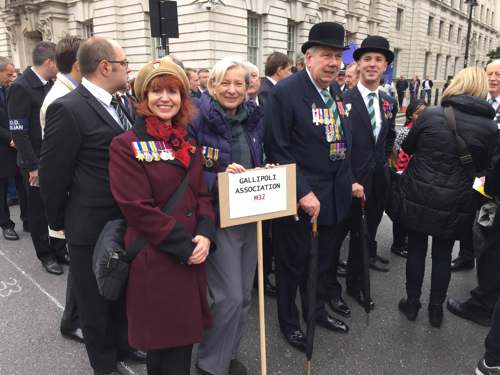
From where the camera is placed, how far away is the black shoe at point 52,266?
404 centimetres

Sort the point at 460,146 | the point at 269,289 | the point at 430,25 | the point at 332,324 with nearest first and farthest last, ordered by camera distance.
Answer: the point at 460,146 → the point at 332,324 → the point at 269,289 → the point at 430,25

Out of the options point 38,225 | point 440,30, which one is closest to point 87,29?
point 38,225

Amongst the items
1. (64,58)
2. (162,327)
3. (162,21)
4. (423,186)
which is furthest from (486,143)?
(162,21)

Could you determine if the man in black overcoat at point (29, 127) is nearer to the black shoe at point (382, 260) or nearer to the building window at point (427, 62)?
the black shoe at point (382, 260)

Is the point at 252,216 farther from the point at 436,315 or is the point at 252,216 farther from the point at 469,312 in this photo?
the point at 469,312

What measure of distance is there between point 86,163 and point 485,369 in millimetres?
2880

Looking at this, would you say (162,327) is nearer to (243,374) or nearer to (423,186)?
A: (243,374)

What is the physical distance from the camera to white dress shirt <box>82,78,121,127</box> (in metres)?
2.21

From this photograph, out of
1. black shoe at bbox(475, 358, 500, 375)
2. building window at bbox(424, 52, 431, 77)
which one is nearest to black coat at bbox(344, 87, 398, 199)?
black shoe at bbox(475, 358, 500, 375)

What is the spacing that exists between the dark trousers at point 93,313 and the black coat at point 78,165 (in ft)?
0.46

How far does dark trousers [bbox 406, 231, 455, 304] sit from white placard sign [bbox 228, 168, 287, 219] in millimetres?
1430

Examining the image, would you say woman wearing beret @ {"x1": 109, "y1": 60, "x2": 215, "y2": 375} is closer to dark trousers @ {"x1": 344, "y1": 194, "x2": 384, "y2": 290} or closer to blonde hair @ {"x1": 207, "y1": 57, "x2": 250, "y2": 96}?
blonde hair @ {"x1": 207, "y1": 57, "x2": 250, "y2": 96}

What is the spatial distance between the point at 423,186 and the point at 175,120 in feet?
6.41

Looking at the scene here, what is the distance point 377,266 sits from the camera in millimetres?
4180
